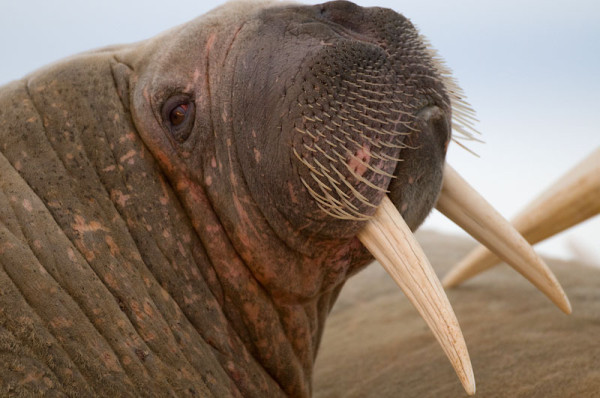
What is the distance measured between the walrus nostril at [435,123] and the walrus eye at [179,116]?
1.04 meters

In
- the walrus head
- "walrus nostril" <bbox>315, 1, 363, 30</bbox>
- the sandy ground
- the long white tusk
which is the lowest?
the sandy ground

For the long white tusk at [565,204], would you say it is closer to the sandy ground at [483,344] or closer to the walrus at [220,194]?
the sandy ground at [483,344]

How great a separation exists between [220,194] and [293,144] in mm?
472

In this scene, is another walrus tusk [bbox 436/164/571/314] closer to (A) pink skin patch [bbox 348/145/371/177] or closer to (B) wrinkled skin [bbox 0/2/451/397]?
(B) wrinkled skin [bbox 0/2/451/397]

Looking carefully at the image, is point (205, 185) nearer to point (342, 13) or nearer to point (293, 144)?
point (293, 144)

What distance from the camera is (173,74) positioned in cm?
307

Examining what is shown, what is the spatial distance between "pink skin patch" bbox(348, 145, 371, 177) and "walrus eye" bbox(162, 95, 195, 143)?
80 centimetres

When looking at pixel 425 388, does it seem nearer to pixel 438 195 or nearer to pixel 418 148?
pixel 438 195

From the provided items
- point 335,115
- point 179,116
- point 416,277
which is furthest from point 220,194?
point 416,277

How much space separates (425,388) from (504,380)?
1.47ft

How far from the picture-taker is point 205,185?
3.05 m

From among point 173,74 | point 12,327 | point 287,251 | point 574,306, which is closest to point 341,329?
point 574,306

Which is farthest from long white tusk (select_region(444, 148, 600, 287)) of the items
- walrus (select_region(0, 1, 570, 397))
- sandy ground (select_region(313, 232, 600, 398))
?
walrus (select_region(0, 1, 570, 397))

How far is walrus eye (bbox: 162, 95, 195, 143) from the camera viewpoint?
3035 millimetres
